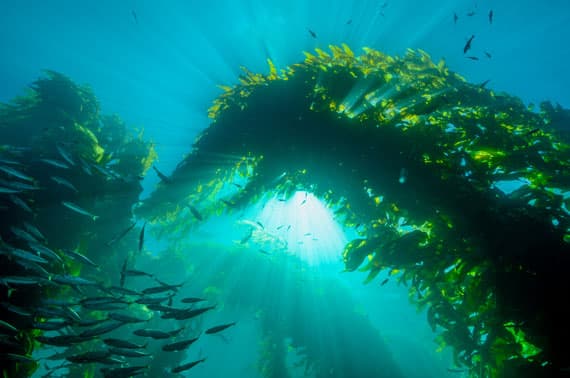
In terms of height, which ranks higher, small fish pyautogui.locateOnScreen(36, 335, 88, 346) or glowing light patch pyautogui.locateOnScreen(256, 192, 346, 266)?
glowing light patch pyautogui.locateOnScreen(256, 192, 346, 266)

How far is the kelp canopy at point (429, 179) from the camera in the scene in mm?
3324

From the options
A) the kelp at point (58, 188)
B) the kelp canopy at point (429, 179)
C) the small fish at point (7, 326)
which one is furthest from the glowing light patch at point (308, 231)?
the small fish at point (7, 326)

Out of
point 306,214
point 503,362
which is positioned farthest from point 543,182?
point 306,214

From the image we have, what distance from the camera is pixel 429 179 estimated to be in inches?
169

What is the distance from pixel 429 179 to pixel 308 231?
1527 centimetres

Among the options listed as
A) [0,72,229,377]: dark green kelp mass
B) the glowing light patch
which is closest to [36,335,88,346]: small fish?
[0,72,229,377]: dark green kelp mass

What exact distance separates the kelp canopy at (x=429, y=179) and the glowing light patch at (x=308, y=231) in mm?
7169

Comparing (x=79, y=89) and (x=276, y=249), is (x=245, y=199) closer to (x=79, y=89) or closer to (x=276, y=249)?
(x=79, y=89)

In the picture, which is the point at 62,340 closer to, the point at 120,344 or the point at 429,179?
the point at 120,344

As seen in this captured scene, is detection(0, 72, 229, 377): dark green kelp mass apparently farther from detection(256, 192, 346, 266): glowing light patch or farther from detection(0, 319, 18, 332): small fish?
detection(256, 192, 346, 266): glowing light patch

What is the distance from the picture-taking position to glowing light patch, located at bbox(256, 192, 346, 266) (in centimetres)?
1468

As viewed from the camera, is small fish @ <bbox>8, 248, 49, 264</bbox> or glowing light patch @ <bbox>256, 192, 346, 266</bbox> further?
glowing light patch @ <bbox>256, 192, 346, 266</bbox>

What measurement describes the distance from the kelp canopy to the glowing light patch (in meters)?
7.17

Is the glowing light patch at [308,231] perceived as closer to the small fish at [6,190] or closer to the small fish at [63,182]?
the small fish at [63,182]
